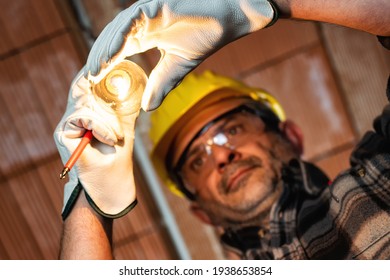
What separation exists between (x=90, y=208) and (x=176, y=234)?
143 centimetres

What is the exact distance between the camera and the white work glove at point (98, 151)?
5.07 feet

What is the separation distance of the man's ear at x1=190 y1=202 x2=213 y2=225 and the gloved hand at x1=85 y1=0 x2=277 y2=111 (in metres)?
1.31

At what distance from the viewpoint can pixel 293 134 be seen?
2.71m

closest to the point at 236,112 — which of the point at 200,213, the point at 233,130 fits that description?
the point at 233,130

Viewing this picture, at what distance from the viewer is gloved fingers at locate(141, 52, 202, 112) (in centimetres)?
147

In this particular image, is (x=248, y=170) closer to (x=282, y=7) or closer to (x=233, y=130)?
(x=233, y=130)

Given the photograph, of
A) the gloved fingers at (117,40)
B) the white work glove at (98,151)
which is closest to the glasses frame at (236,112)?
the white work glove at (98,151)

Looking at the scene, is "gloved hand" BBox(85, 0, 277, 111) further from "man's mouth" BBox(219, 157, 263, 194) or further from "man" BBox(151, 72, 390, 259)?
"man's mouth" BBox(219, 157, 263, 194)

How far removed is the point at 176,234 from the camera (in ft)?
9.95

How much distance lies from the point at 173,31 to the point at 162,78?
6.4 inches

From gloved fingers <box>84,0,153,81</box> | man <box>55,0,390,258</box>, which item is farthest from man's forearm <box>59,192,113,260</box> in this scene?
gloved fingers <box>84,0,153,81</box>

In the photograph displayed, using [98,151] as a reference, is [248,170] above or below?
below

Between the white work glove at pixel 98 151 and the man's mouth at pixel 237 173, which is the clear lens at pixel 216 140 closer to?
the man's mouth at pixel 237 173

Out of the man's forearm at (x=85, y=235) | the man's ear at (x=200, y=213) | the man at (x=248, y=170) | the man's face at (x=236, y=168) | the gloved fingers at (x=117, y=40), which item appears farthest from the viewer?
the man's ear at (x=200, y=213)
